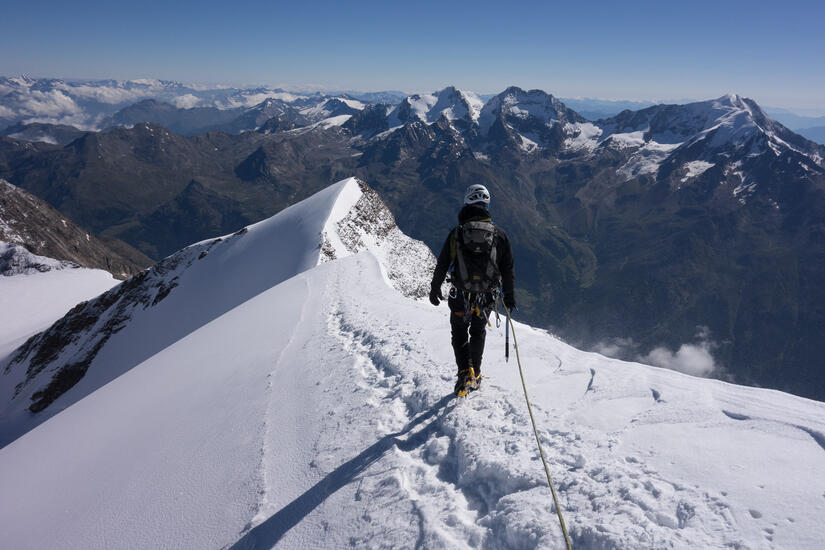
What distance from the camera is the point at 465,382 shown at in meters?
8.16

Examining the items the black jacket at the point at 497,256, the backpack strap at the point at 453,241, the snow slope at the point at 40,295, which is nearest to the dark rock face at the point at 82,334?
the snow slope at the point at 40,295

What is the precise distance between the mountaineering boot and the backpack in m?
1.86

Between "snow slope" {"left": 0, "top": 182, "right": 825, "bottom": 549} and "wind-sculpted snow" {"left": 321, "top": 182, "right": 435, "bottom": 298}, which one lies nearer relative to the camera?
"snow slope" {"left": 0, "top": 182, "right": 825, "bottom": 549}

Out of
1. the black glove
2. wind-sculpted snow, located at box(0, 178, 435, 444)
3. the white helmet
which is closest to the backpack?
the black glove

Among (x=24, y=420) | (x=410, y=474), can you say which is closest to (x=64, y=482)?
(x=410, y=474)

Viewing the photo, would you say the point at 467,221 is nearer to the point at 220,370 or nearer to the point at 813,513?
the point at 813,513

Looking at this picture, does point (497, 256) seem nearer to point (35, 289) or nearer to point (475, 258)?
point (475, 258)

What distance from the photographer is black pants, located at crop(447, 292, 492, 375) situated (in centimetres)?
820

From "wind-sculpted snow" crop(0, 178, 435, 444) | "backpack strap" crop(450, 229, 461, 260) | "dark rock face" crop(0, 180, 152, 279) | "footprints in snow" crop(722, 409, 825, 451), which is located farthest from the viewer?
"dark rock face" crop(0, 180, 152, 279)

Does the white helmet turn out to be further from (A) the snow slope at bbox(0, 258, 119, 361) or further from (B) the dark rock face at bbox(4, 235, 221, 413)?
(A) the snow slope at bbox(0, 258, 119, 361)

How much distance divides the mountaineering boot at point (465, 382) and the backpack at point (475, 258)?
1.86 meters

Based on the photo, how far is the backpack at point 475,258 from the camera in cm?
771

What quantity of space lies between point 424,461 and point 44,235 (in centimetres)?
14544

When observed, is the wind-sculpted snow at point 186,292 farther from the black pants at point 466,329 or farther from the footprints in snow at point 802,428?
the footprints in snow at point 802,428
